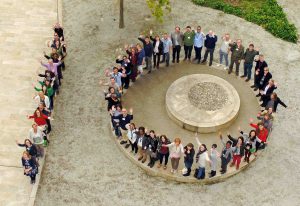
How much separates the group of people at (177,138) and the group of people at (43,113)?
1968 millimetres

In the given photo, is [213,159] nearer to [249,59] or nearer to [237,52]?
[249,59]

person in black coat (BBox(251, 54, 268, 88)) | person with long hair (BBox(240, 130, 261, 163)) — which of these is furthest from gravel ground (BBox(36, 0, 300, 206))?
person in black coat (BBox(251, 54, 268, 88))

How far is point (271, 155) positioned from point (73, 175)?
6.85 m

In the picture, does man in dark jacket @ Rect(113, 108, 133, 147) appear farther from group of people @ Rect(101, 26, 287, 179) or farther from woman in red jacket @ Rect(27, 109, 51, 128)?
woman in red jacket @ Rect(27, 109, 51, 128)

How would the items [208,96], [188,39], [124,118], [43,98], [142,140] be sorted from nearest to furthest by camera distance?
[142,140] → [124,118] → [43,98] → [208,96] → [188,39]

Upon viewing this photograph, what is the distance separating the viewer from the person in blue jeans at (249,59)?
56.3 ft

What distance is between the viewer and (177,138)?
48.1 ft

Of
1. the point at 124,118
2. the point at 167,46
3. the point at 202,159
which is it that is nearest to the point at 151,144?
the point at 124,118

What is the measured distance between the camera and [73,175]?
1539cm

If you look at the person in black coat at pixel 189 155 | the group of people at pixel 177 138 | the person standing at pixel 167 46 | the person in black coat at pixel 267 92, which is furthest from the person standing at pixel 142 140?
the person in black coat at pixel 267 92

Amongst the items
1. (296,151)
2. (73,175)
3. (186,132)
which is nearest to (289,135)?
(296,151)

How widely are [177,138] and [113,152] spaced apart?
2.68 meters

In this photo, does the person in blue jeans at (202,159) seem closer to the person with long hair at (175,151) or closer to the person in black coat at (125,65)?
the person with long hair at (175,151)

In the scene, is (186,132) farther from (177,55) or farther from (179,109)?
(177,55)
